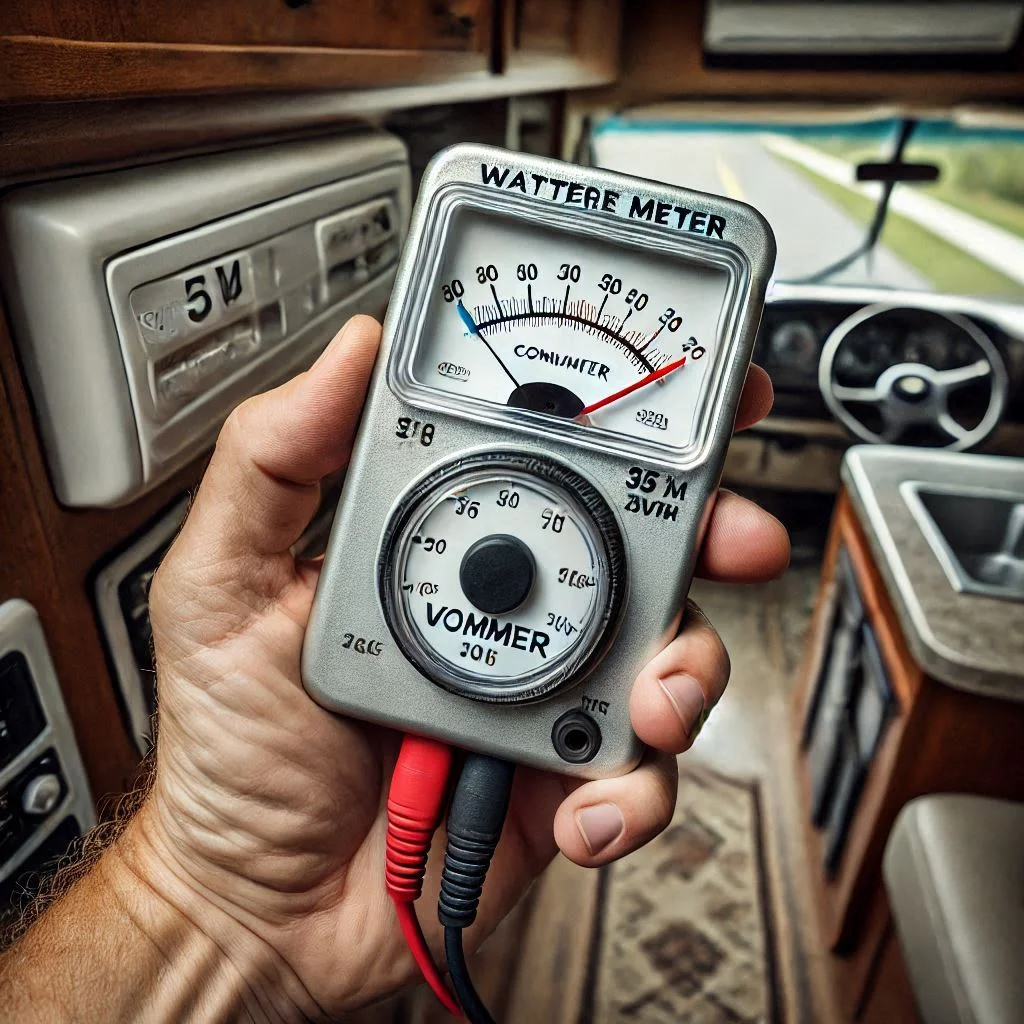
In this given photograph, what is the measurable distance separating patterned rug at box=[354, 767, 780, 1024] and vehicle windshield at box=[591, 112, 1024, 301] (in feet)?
5.33

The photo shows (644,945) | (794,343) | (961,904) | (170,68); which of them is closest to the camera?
(170,68)

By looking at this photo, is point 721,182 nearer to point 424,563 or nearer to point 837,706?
Answer: point 837,706

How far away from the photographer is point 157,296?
51 centimetres

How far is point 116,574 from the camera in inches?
23.4

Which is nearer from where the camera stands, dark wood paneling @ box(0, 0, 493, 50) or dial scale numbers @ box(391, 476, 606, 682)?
dark wood paneling @ box(0, 0, 493, 50)

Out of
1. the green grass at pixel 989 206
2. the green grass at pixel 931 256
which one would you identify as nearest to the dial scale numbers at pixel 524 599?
the green grass at pixel 931 256

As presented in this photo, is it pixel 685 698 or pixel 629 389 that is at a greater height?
pixel 629 389

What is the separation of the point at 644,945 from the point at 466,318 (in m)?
1.24

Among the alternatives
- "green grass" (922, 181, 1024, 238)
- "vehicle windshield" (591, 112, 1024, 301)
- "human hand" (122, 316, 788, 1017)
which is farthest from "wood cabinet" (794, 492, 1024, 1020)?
"green grass" (922, 181, 1024, 238)

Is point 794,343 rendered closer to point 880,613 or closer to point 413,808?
point 880,613

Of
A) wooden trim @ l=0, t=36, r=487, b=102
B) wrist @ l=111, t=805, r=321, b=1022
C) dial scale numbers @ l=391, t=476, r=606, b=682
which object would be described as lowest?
wrist @ l=111, t=805, r=321, b=1022

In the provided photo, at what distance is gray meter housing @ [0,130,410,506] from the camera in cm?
46

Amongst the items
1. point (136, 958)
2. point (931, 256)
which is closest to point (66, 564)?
point (136, 958)

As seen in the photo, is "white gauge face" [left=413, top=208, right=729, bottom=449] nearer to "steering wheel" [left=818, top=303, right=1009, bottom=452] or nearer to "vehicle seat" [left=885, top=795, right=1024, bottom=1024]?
"vehicle seat" [left=885, top=795, right=1024, bottom=1024]
